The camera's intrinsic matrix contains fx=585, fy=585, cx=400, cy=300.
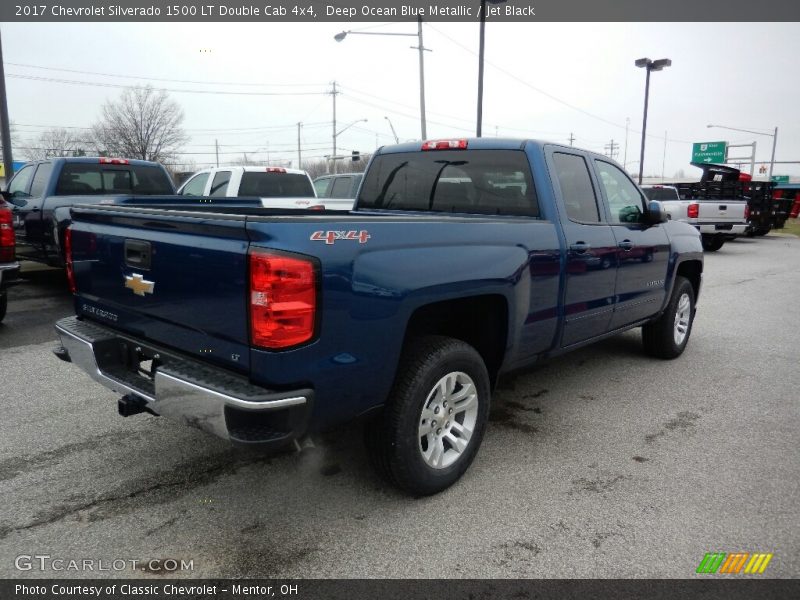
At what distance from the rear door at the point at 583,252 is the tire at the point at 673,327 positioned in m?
1.45

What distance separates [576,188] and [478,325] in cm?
143

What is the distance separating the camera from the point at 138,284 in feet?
9.43

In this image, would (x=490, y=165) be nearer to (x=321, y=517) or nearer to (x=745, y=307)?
(x=321, y=517)

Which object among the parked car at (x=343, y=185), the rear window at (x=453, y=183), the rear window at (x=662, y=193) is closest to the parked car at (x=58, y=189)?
the rear window at (x=453, y=183)

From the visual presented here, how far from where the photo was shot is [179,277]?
2.64 metres

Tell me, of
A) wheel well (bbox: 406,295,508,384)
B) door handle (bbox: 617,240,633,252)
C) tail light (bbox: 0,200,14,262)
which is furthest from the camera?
tail light (bbox: 0,200,14,262)

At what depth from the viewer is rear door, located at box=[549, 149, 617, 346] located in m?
3.89

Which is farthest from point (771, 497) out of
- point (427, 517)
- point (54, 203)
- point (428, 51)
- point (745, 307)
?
point (428, 51)

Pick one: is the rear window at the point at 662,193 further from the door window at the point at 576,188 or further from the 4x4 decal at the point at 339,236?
the 4x4 decal at the point at 339,236

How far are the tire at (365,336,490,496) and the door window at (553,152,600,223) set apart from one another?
1.49 meters

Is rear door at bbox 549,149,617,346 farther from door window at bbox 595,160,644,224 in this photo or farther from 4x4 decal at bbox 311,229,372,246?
4x4 decal at bbox 311,229,372,246

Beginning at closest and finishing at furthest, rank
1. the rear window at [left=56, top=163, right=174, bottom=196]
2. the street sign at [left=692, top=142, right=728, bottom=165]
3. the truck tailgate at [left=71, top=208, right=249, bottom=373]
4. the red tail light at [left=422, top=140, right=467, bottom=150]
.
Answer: the truck tailgate at [left=71, top=208, right=249, bottom=373], the red tail light at [left=422, top=140, right=467, bottom=150], the rear window at [left=56, top=163, right=174, bottom=196], the street sign at [left=692, top=142, right=728, bottom=165]

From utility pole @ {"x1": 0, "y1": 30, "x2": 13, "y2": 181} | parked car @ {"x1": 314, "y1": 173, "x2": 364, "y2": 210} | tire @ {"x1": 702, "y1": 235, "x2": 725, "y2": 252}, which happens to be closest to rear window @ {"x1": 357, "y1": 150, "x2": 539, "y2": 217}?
parked car @ {"x1": 314, "y1": 173, "x2": 364, "y2": 210}

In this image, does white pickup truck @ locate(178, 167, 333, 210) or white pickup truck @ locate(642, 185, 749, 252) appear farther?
white pickup truck @ locate(642, 185, 749, 252)
